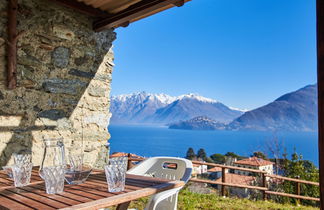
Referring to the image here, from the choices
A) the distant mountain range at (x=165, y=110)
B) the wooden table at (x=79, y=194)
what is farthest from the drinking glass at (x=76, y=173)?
the distant mountain range at (x=165, y=110)

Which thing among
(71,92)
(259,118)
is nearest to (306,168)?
(71,92)

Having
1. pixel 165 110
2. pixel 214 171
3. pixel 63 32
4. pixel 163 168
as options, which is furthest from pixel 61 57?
pixel 165 110

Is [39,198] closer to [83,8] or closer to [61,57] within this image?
[61,57]

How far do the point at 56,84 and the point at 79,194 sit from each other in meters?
1.86

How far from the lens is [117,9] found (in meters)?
2.95

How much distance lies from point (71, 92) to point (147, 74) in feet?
271

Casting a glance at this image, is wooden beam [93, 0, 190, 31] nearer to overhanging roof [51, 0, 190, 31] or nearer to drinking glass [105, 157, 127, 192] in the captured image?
overhanging roof [51, 0, 190, 31]

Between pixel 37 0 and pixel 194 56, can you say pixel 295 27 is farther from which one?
pixel 37 0

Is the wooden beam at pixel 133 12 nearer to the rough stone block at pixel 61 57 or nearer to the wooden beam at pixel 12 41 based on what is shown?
the rough stone block at pixel 61 57

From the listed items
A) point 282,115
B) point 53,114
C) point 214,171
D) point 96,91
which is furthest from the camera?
point 282,115

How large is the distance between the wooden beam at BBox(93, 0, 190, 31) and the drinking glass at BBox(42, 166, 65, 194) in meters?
1.69

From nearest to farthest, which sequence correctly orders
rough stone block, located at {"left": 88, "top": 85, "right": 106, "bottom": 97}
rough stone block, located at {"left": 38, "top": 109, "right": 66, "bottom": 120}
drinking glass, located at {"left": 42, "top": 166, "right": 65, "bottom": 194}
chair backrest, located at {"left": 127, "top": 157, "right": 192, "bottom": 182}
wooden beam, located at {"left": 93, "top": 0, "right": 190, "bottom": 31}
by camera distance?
drinking glass, located at {"left": 42, "top": 166, "right": 65, "bottom": 194}, chair backrest, located at {"left": 127, "top": 157, "right": 192, "bottom": 182}, wooden beam, located at {"left": 93, "top": 0, "right": 190, "bottom": 31}, rough stone block, located at {"left": 38, "top": 109, "right": 66, "bottom": 120}, rough stone block, located at {"left": 88, "top": 85, "right": 106, "bottom": 97}

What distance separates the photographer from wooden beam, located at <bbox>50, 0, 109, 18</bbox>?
9.04 ft

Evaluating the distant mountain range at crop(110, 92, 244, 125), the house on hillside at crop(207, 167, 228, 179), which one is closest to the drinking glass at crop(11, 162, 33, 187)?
the house on hillside at crop(207, 167, 228, 179)
